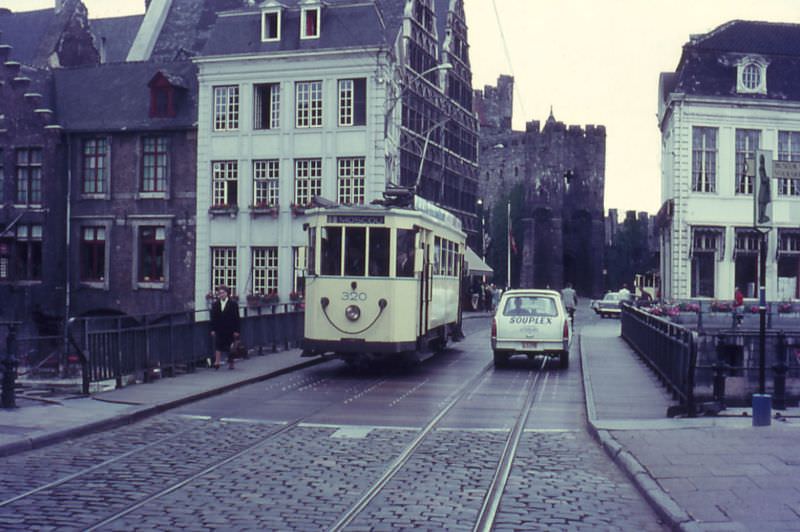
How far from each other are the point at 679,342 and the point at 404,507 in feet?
27.0

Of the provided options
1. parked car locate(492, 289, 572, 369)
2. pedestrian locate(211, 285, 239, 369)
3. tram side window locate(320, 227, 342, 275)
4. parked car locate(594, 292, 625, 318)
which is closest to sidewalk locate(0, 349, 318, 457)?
pedestrian locate(211, 285, 239, 369)

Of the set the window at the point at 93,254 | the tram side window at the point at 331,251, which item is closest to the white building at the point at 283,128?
the window at the point at 93,254

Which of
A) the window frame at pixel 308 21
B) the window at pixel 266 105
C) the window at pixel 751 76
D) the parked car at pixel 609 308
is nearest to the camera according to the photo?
the window frame at pixel 308 21

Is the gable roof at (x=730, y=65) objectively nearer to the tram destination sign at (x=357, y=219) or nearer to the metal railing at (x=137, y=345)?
the metal railing at (x=137, y=345)

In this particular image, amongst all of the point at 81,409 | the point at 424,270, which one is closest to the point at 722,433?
the point at 81,409

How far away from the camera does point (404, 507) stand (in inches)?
340

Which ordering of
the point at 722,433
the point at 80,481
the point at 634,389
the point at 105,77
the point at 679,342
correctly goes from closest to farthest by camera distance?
the point at 80,481 → the point at 722,433 → the point at 679,342 → the point at 634,389 → the point at 105,77

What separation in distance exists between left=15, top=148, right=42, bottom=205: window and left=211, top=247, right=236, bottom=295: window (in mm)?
8494

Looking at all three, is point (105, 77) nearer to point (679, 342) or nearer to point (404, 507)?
point (679, 342)

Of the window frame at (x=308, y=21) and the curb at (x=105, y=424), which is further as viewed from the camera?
the window frame at (x=308, y=21)

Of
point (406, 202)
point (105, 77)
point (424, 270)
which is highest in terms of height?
point (105, 77)

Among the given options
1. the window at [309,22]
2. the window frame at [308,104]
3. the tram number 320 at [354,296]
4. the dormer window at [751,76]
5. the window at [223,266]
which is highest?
the window at [309,22]

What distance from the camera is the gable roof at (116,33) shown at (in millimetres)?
58375

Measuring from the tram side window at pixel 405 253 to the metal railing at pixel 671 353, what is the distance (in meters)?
4.91
